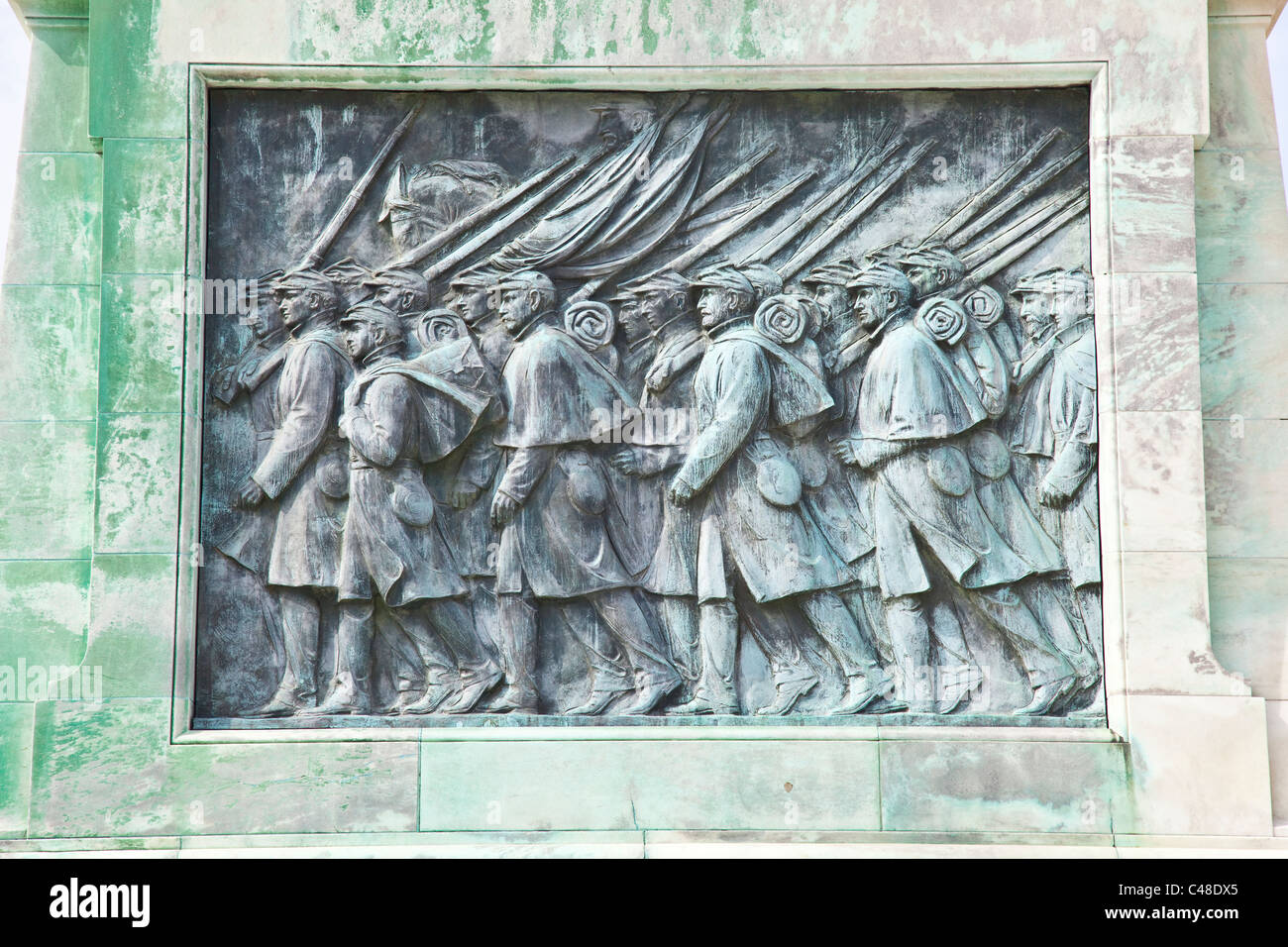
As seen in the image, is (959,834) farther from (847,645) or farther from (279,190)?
(279,190)

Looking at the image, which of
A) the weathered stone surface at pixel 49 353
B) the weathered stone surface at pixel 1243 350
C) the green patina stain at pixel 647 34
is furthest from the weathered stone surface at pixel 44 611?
the weathered stone surface at pixel 1243 350

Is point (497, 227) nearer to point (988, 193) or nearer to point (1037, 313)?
point (988, 193)

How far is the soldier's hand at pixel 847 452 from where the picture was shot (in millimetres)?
9234

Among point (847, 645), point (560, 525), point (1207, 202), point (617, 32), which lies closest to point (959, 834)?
point (847, 645)

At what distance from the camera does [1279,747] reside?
9.08 metres

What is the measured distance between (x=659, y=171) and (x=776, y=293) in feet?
3.34

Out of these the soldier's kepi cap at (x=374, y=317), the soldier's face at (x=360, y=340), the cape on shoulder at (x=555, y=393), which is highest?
the soldier's kepi cap at (x=374, y=317)

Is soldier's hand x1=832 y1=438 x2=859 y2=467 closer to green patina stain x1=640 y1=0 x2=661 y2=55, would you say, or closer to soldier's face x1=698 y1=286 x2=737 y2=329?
soldier's face x1=698 y1=286 x2=737 y2=329

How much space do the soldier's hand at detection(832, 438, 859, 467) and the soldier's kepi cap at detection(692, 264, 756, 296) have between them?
1.04m

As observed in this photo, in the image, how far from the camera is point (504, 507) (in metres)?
9.10

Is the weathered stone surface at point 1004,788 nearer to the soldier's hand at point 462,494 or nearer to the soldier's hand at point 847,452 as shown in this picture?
the soldier's hand at point 847,452

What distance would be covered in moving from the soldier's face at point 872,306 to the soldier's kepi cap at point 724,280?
645 millimetres

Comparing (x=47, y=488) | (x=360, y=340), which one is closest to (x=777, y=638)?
(x=360, y=340)

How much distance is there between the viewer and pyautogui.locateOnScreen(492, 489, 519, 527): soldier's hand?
9094 mm
